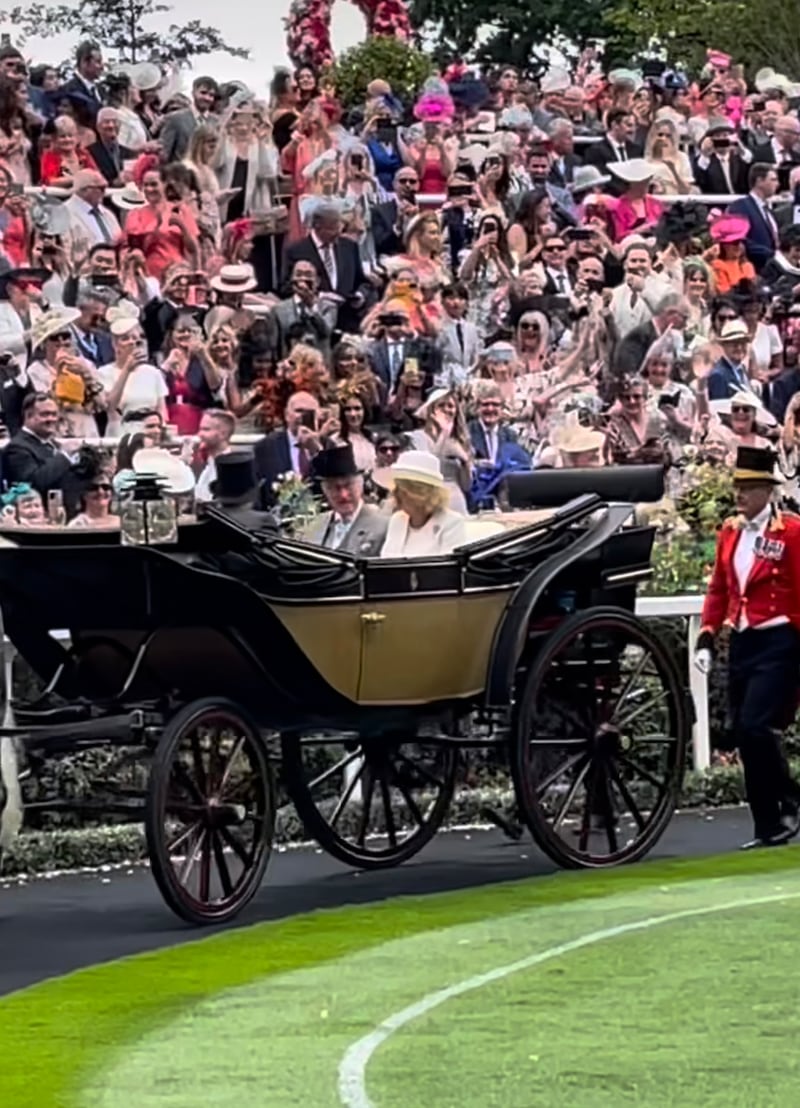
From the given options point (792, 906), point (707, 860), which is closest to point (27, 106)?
point (707, 860)

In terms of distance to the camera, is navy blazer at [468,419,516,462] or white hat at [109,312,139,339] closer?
white hat at [109,312,139,339]

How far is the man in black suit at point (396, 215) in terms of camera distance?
20.0 meters

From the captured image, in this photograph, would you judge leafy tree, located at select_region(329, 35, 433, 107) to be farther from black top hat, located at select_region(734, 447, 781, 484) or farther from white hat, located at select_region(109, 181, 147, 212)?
black top hat, located at select_region(734, 447, 781, 484)

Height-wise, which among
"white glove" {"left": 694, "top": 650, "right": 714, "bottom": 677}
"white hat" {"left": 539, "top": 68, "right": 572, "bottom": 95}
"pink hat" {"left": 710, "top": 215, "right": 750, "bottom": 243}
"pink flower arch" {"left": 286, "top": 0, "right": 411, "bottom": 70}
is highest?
"pink flower arch" {"left": 286, "top": 0, "right": 411, "bottom": 70}

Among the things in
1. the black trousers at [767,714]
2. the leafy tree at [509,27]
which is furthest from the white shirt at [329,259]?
the leafy tree at [509,27]

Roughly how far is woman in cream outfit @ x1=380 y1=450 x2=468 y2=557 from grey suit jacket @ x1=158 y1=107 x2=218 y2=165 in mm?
7855

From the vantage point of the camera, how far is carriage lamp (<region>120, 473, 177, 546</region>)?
10289mm

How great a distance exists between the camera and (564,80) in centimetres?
2383

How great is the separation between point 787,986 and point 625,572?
3961mm

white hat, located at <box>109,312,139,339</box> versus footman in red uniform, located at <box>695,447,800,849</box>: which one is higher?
white hat, located at <box>109,312,139,339</box>

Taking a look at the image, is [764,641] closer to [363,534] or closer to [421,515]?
[421,515]

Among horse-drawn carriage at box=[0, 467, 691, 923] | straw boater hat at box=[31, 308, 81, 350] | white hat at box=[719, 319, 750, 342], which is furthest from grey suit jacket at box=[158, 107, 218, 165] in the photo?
horse-drawn carriage at box=[0, 467, 691, 923]

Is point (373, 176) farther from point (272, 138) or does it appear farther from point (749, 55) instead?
point (749, 55)

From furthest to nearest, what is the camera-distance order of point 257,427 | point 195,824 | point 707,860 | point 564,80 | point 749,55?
1. point 749,55
2. point 564,80
3. point 257,427
4. point 707,860
5. point 195,824
